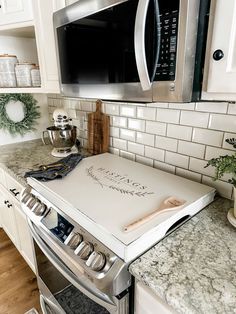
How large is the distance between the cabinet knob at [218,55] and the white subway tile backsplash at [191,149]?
0.46 m

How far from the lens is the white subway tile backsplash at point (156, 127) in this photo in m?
A: 1.10

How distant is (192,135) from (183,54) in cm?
48

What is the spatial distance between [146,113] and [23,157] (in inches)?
34.2

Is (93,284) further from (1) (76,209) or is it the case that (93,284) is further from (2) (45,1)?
(2) (45,1)

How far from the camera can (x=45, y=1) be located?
3.63 feet

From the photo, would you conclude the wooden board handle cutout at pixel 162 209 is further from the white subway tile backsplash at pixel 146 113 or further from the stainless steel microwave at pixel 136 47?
the white subway tile backsplash at pixel 146 113

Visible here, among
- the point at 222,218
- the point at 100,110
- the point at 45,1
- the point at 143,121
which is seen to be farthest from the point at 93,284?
the point at 45,1

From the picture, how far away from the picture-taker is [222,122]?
0.87 meters

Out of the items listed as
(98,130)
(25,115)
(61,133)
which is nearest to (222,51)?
(98,130)

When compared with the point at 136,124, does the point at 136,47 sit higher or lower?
higher

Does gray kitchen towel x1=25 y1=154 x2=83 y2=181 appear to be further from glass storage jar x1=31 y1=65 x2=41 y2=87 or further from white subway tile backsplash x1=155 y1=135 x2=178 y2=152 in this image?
glass storage jar x1=31 y1=65 x2=41 y2=87

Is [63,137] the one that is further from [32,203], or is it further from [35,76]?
[32,203]

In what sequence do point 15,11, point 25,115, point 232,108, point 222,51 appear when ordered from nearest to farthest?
1. point 222,51
2. point 232,108
3. point 15,11
4. point 25,115

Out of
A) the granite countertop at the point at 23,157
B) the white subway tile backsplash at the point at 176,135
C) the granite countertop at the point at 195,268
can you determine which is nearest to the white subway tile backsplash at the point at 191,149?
the white subway tile backsplash at the point at 176,135
